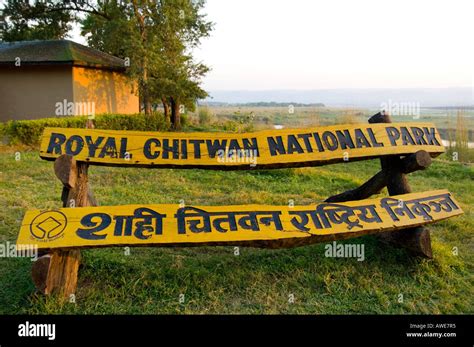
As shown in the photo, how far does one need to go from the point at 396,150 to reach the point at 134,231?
279cm

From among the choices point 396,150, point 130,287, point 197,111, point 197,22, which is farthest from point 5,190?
point 197,111

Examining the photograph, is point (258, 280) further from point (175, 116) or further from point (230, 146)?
point (175, 116)

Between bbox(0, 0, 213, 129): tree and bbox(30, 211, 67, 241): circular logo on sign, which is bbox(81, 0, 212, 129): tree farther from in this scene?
bbox(30, 211, 67, 241): circular logo on sign

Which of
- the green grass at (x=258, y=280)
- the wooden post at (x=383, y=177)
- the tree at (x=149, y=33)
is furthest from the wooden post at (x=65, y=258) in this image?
the tree at (x=149, y=33)

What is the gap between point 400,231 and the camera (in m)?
4.43

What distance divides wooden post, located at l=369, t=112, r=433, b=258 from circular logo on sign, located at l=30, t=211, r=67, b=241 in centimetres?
341

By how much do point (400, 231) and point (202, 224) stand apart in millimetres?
2318

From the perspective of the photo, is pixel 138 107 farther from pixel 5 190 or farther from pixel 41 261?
pixel 41 261

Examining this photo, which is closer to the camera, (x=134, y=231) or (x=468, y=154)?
(x=134, y=231)

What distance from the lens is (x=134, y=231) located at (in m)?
3.33

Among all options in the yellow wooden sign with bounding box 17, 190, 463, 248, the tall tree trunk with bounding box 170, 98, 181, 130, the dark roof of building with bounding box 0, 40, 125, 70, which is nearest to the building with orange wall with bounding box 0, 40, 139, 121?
the dark roof of building with bounding box 0, 40, 125, 70

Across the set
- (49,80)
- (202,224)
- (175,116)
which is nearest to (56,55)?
(49,80)

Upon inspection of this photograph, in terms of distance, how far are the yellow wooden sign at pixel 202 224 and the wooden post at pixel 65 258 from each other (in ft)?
0.72

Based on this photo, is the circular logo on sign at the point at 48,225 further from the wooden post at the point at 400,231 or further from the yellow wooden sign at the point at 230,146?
the wooden post at the point at 400,231
